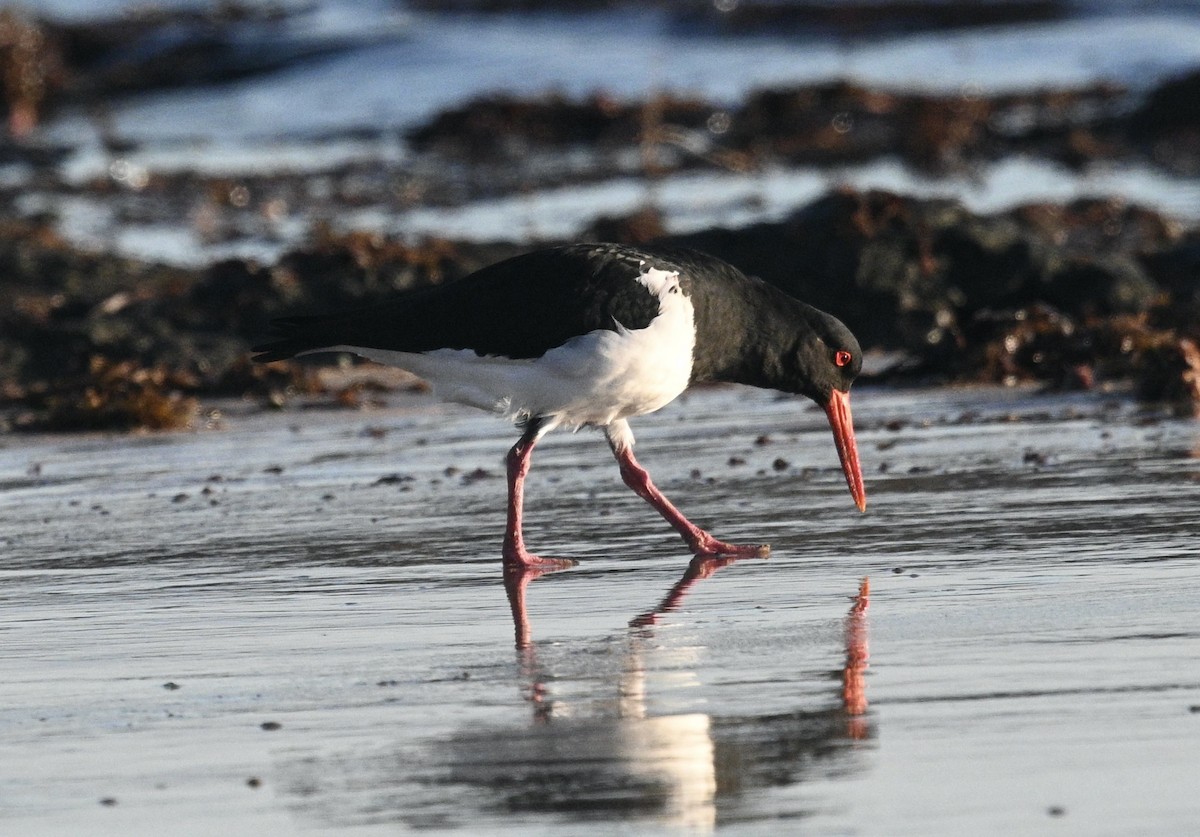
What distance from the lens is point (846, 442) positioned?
21.6ft

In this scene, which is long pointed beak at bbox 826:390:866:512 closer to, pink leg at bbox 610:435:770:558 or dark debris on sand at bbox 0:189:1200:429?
pink leg at bbox 610:435:770:558

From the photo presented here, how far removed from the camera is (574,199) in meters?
18.7

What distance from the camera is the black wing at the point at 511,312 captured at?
239 inches

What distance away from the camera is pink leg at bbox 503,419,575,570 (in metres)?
5.69

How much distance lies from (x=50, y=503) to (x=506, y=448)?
1879 mm

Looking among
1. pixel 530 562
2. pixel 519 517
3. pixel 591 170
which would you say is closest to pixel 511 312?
pixel 519 517

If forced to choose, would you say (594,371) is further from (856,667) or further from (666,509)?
(856,667)

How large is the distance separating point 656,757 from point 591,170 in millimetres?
17653

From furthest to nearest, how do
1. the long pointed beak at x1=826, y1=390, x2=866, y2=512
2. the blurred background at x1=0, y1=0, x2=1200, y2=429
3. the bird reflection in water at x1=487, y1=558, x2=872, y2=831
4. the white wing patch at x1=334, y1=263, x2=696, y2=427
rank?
the blurred background at x1=0, y1=0, x2=1200, y2=429, the long pointed beak at x1=826, y1=390, x2=866, y2=512, the white wing patch at x1=334, y1=263, x2=696, y2=427, the bird reflection in water at x1=487, y1=558, x2=872, y2=831

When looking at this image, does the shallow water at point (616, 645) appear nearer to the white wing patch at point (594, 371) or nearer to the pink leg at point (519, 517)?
the pink leg at point (519, 517)

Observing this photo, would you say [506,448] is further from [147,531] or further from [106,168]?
[106,168]

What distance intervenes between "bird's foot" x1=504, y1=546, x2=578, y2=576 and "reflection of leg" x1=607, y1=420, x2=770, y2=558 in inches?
14.9

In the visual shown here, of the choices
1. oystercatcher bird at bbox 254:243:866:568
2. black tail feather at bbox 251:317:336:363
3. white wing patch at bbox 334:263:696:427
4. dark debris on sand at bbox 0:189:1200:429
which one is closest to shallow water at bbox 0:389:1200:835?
oystercatcher bird at bbox 254:243:866:568

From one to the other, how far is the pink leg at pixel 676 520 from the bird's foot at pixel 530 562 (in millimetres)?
378
